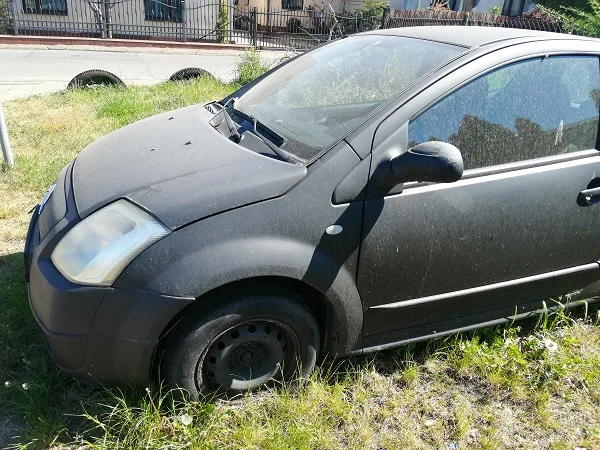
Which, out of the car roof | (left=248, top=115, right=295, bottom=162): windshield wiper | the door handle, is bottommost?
the door handle

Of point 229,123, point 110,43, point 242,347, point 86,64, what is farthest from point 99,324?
point 110,43

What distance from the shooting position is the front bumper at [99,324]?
1991 millimetres

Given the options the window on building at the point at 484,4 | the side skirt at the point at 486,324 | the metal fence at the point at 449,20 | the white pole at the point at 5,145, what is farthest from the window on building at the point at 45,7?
the window on building at the point at 484,4

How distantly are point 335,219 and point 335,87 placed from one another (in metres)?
0.93

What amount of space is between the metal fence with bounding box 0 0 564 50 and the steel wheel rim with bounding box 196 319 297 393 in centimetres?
1492

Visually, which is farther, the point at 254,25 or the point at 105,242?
the point at 254,25

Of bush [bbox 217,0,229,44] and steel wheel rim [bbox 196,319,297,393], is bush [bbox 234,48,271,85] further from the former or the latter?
bush [bbox 217,0,229,44]

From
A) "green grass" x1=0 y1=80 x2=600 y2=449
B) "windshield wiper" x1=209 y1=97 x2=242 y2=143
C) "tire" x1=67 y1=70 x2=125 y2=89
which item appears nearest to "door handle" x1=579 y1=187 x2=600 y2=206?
"green grass" x1=0 y1=80 x2=600 y2=449

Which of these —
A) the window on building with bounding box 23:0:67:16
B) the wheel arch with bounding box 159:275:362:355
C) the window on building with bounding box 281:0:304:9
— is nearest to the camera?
the wheel arch with bounding box 159:275:362:355

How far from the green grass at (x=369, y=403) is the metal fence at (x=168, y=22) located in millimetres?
14552

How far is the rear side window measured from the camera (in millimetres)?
2340

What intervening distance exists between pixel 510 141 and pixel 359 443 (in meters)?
1.55

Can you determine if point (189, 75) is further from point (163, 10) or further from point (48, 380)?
point (163, 10)

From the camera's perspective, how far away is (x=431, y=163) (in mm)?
2016
